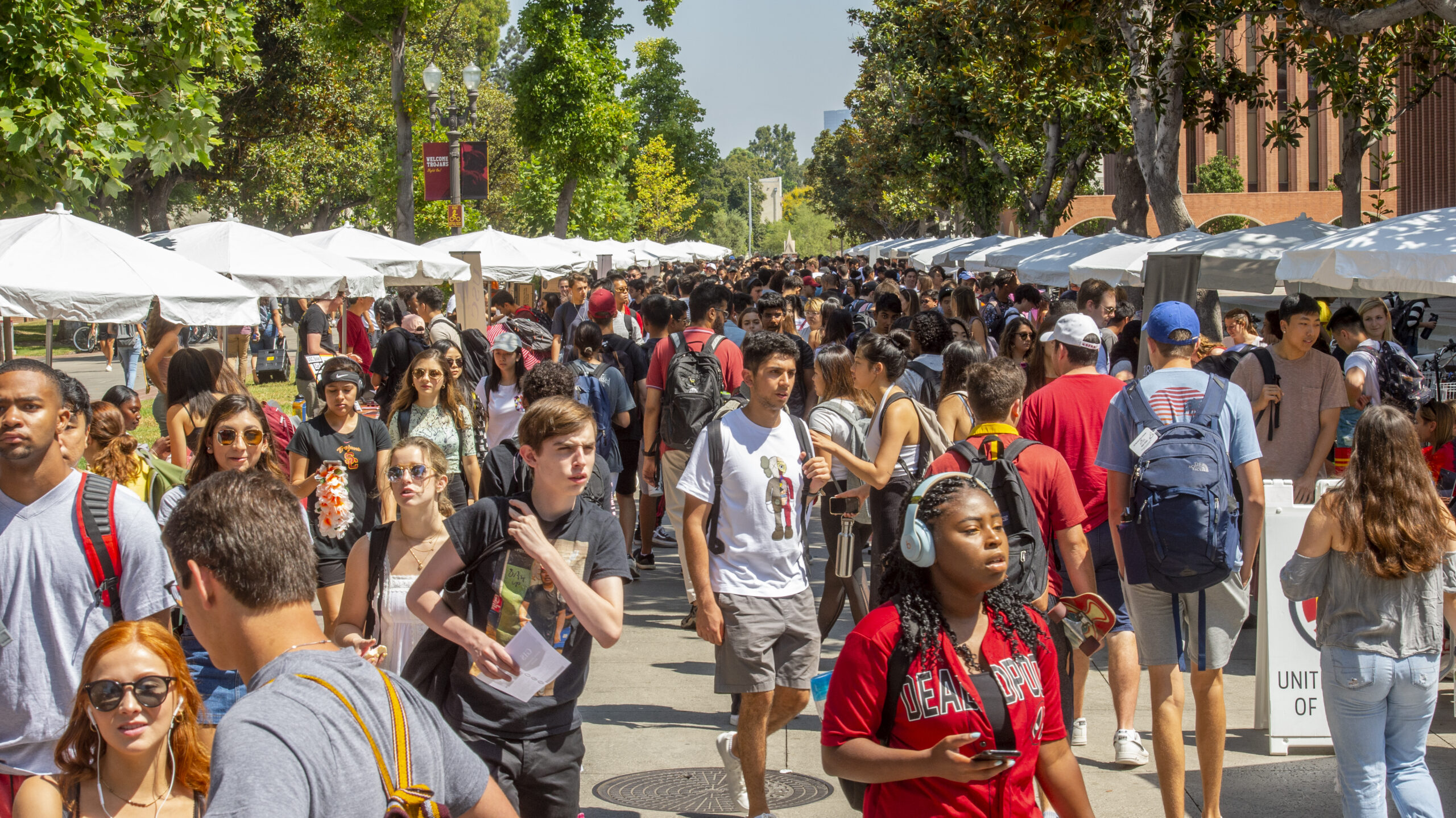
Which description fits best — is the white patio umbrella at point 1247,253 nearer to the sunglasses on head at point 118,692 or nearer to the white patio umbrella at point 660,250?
the sunglasses on head at point 118,692

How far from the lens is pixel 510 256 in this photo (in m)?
19.5

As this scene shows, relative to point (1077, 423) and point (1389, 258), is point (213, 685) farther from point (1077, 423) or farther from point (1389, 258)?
point (1389, 258)

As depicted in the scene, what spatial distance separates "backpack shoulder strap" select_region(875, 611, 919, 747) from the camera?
9.30ft

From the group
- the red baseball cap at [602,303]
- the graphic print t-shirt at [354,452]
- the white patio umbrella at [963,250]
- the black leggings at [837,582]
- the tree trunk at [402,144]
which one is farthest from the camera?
the white patio umbrella at [963,250]

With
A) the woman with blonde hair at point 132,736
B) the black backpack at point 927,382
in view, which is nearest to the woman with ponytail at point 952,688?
the woman with blonde hair at point 132,736

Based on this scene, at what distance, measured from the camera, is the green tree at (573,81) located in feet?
106

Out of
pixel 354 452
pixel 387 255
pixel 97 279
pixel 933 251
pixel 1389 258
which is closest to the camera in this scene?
pixel 354 452

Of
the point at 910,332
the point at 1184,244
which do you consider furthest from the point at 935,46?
the point at 910,332

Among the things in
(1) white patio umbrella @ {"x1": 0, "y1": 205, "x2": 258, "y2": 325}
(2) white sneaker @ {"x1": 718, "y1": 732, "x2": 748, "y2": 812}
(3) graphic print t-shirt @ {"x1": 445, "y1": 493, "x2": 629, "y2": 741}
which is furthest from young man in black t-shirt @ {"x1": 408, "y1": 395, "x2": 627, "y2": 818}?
(1) white patio umbrella @ {"x1": 0, "y1": 205, "x2": 258, "y2": 325}

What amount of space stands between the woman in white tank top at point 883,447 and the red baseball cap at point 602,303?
12.4ft

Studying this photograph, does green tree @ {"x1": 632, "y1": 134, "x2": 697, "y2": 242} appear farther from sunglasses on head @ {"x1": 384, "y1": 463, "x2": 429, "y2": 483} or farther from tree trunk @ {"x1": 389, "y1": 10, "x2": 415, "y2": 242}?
sunglasses on head @ {"x1": 384, "y1": 463, "x2": 429, "y2": 483}

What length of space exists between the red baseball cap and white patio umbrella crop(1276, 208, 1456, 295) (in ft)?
16.5

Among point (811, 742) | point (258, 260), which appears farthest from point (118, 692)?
point (258, 260)

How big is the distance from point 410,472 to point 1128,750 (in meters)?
3.44
